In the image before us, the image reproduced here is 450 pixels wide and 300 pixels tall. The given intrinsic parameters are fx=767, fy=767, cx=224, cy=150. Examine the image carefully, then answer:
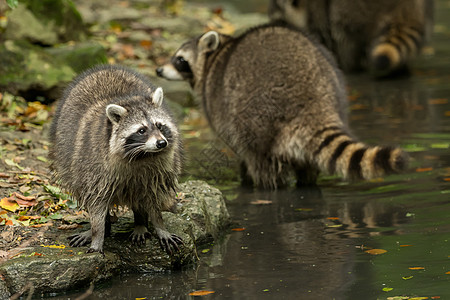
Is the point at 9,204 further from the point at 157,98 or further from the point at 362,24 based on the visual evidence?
the point at 362,24

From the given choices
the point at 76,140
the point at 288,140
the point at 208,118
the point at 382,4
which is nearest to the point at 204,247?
the point at 76,140

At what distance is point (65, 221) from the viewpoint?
538cm

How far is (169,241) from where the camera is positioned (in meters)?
4.88

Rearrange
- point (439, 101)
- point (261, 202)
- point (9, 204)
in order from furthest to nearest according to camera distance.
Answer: point (439, 101) → point (261, 202) → point (9, 204)

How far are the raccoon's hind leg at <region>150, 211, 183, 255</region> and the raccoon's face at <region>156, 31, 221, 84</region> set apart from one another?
2882 mm

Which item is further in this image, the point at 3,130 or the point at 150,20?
the point at 150,20

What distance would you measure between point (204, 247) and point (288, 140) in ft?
5.26

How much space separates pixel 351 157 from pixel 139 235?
1.99 metres

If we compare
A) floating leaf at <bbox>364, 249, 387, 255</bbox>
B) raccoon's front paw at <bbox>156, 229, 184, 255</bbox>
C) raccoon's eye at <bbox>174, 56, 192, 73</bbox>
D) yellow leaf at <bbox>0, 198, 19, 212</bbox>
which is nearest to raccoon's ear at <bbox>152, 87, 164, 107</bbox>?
raccoon's front paw at <bbox>156, 229, 184, 255</bbox>

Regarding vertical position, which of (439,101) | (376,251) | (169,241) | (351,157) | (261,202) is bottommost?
(376,251)

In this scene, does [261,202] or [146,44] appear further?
[146,44]

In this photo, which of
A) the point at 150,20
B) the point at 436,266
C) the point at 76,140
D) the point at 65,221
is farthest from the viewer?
the point at 150,20

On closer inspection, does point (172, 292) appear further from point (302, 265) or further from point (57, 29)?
point (57, 29)

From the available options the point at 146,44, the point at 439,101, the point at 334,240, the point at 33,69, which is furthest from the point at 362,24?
the point at 334,240
